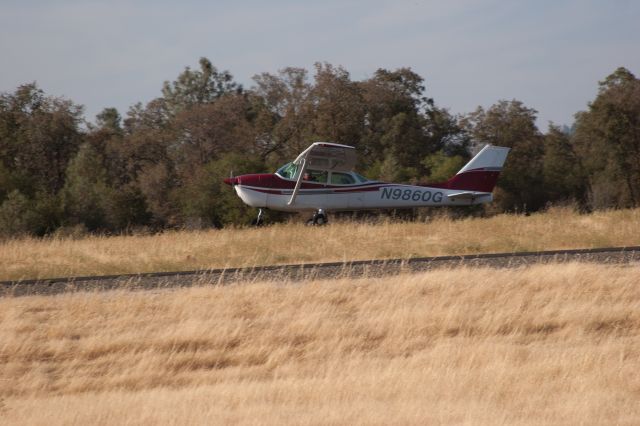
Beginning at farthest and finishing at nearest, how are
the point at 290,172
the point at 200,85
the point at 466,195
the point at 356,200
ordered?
the point at 200,85 → the point at 466,195 → the point at 356,200 → the point at 290,172

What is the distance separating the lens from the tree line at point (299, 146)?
1288 inches

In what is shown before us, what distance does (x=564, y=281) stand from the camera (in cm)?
1177

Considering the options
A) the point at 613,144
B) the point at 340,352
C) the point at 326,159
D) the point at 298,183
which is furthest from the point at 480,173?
the point at 613,144

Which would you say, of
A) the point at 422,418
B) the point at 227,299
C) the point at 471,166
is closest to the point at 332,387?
the point at 422,418

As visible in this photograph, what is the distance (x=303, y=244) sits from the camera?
18.2m

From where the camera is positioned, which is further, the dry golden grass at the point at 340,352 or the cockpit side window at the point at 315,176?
the cockpit side window at the point at 315,176

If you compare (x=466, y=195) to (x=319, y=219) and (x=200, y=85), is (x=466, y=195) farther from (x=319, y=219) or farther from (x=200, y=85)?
(x=200, y=85)

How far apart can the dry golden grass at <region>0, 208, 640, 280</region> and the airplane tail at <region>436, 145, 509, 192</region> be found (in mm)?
4180

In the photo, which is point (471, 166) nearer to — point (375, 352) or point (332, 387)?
point (375, 352)

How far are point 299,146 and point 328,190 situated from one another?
17145 mm

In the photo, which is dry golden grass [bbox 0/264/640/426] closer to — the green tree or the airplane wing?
the airplane wing

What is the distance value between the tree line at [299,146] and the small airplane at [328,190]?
7234mm

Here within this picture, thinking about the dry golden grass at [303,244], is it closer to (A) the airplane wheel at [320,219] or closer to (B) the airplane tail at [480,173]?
(A) the airplane wheel at [320,219]

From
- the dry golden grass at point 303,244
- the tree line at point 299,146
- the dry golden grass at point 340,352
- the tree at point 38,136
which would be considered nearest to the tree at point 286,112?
the tree line at point 299,146
